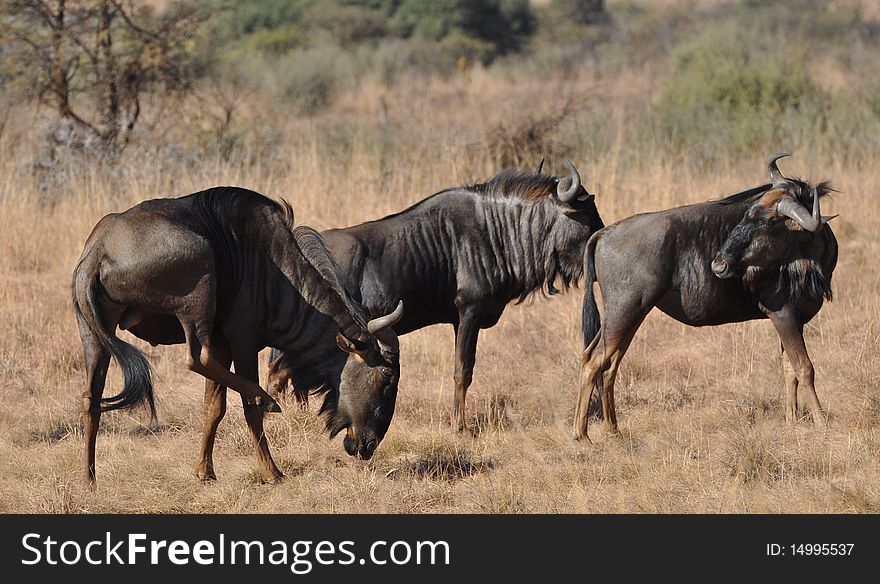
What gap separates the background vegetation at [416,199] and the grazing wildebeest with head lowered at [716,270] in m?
0.54

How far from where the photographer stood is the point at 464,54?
31.4 m

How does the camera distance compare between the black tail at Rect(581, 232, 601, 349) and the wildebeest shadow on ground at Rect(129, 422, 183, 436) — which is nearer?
the black tail at Rect(581, 232, 601, 349)

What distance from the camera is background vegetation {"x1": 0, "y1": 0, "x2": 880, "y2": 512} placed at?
245 inches

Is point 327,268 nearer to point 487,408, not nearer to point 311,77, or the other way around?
point 487,408

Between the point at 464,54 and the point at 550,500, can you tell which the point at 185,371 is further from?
the point at 464,54

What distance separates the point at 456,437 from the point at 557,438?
0.62 m

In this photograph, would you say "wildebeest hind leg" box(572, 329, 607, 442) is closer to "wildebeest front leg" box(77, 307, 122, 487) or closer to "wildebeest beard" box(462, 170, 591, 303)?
"wildebeest beard" box(462, 170, 591, 303)

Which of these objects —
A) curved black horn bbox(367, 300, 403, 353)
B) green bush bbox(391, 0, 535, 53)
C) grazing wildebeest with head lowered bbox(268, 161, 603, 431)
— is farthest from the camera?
green bush bbox(391, 0, 535, 53)

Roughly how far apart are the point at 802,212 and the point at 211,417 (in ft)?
11.4

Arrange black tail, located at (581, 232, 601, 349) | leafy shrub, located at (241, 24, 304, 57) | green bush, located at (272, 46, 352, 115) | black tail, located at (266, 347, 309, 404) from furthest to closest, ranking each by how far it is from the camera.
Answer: leafy shrub, located at (241, 24, 304, 57)
green bush, located at (272, 46, 352, 115)
black tail, located at (581, 232, 601, 349)
black tail, located at (266, 347, 309, 404)

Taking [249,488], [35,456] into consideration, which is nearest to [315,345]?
[249,488]

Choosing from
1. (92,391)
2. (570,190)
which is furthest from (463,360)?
(92,391)

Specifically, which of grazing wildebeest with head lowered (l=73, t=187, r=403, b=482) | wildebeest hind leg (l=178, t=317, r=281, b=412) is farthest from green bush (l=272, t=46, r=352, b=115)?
wildebeest hind leg (l=178, t=317, r=281, b=412)

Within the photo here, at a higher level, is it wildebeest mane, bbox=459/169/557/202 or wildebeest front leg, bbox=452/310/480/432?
wildebeest mane, bbox=459/169/557/202
